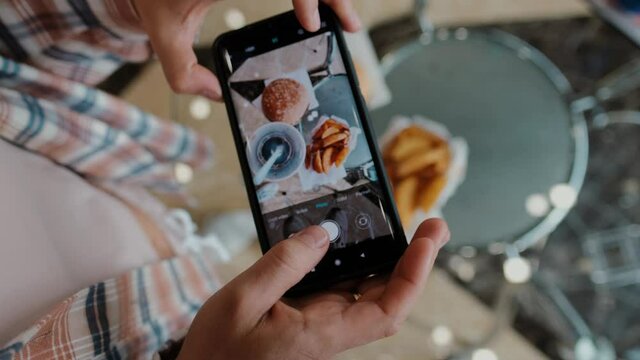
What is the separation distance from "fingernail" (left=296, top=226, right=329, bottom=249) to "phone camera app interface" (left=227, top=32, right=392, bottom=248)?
0.30 feet

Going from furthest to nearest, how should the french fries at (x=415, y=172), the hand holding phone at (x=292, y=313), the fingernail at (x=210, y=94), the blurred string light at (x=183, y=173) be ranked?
the blurred string light at (x=183, y=173) → the french fries at (x=415, y=172) → the fingernail at (x=210, y=94) → the hand holding phone at (x=292, y=313)

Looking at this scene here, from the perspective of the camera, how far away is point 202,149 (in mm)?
884

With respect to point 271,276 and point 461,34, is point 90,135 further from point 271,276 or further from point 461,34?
point 461,34

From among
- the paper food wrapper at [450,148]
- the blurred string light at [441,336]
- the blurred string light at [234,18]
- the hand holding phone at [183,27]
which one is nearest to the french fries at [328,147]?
the hand holding phone at [183,27]

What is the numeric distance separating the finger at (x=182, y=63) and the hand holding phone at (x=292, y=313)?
0.27 meters

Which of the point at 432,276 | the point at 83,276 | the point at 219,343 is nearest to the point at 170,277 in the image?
the point at 83,276

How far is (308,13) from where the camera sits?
1.88 ft

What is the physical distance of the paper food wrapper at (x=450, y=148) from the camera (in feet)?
2.93

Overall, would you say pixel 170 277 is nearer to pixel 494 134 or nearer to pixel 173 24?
pixel 173 24

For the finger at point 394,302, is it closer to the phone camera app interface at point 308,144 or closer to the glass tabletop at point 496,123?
the phone camera app interface at point 308,144

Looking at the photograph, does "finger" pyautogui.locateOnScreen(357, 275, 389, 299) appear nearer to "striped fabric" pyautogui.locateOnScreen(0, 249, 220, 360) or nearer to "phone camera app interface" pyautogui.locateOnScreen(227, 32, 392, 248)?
"phone camera app interface" pyautogui.locateOnScreen(227, 32, 392, 248)

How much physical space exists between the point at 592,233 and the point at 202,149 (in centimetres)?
73

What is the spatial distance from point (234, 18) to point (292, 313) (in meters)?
0.66

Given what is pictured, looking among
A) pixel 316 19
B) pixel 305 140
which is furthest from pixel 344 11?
pixel 305 140
